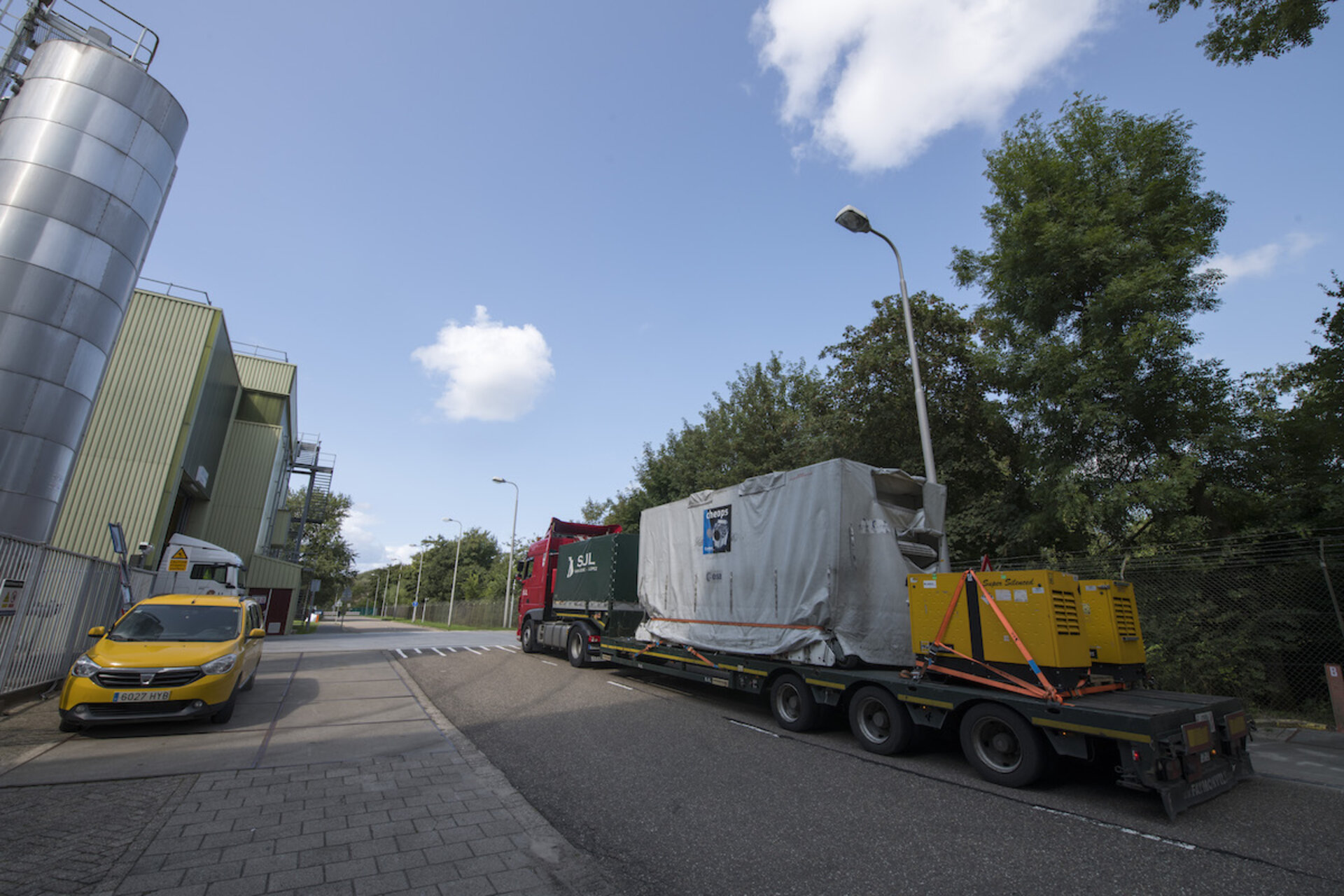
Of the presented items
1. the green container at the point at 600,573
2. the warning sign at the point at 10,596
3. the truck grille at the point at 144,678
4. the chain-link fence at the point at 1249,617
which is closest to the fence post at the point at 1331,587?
the chain-link fence at the point at 1249,617

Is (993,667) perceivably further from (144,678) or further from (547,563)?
(547,563)

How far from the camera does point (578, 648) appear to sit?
13.7 meters

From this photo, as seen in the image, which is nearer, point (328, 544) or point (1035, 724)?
point (1035, 724)

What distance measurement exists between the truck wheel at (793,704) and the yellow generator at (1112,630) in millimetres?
3110

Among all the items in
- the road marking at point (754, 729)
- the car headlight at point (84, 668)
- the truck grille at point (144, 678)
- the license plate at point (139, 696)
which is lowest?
the road marking at point (754, 729)

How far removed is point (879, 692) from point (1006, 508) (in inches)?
355

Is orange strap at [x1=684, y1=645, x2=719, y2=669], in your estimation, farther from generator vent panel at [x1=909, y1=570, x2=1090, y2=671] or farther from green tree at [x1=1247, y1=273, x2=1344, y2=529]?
green tree at [x1=1247, y1=273, x2=1344, y2=529]

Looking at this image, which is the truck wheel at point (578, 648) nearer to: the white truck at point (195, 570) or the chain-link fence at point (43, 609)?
the chain-link fence at point (43, 609)

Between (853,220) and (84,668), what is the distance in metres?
12.7

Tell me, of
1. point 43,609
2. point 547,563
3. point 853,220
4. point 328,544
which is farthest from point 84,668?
point 328,544

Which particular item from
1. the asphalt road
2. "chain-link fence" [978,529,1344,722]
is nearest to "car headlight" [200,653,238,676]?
the asphalt road

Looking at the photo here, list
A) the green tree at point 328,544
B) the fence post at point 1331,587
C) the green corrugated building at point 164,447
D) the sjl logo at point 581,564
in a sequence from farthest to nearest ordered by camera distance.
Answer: the green tree at point 328,544
the green corrugated building at point 164,447
the sjl logo at point 581,564
the fence post at point 1331,587

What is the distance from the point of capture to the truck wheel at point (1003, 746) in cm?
531

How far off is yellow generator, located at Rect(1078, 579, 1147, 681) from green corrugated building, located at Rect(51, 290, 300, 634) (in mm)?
18644
